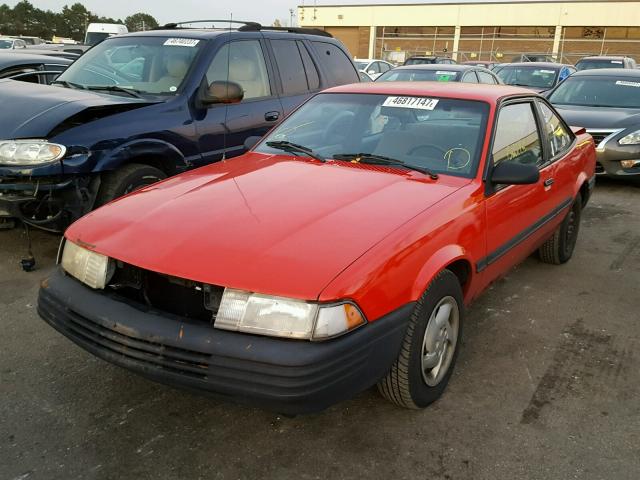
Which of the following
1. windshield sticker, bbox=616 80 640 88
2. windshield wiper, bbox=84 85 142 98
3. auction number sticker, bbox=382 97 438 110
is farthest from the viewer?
windshield sticker, bbox=616 80 640 88

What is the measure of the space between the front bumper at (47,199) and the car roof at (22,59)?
4316mm

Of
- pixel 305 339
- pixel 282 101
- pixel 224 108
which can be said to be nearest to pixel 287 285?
pixel 305 339

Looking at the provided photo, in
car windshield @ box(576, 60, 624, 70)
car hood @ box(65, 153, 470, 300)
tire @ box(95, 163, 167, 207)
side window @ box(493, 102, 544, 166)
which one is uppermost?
car windshield @ box(576, 60, 624, 70)

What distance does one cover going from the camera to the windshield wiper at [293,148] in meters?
3.51

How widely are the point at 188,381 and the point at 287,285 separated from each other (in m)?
0.54

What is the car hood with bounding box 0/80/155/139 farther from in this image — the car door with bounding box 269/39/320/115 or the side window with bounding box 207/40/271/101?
the car door with bounding box 269/39/320/115

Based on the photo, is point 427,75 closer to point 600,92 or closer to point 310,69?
point 600,92

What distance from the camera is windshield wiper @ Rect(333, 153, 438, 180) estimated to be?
3.20 meters

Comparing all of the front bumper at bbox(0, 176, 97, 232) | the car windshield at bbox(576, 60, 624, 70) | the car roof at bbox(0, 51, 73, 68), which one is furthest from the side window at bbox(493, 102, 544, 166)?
the car windshield at bbox(576, 60, 624, 70)

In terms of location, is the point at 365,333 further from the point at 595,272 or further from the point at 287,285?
the point at 595,272

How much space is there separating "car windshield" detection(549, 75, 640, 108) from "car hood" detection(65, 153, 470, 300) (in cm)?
664

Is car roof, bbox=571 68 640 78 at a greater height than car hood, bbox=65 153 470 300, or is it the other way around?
car roof, bbox=571 68 640 78

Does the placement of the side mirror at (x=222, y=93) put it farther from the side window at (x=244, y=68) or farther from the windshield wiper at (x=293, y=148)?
the windshield wiper at (x=293, y=148)

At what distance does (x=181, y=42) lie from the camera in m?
5.16
